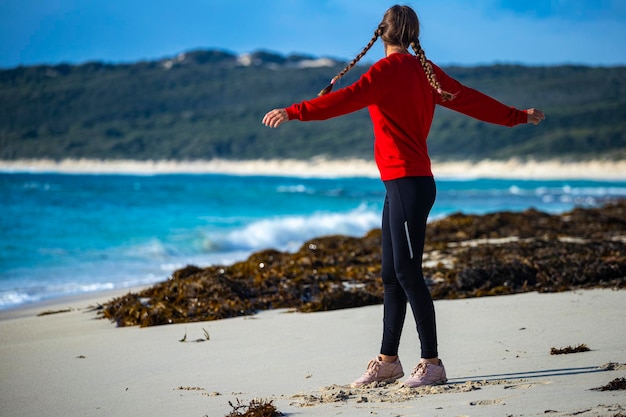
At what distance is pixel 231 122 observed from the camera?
4451 inches

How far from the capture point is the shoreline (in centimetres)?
7331

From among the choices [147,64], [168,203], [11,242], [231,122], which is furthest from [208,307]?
[147,64]

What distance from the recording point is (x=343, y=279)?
24.2ft

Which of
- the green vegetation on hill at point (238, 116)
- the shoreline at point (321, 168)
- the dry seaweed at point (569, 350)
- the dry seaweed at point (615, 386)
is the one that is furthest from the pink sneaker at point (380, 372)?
the green vegetation on hill at point (238, 116)

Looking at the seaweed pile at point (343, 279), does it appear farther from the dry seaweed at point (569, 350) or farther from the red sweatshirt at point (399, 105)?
the red sweatshirt at point (399, 105)

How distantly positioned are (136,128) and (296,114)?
11105cm

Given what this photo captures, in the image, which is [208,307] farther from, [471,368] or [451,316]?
[471,368]

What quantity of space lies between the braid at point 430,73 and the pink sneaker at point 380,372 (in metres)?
1.30

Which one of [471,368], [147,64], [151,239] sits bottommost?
[471,368]

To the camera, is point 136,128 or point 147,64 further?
point 147,64

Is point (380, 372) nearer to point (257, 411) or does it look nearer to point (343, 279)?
point (257, 411)

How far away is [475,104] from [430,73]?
0.36 metres

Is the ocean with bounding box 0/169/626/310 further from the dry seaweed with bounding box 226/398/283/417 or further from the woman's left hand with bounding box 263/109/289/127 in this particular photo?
the woman's left hand with bounding box 263/109/289/127

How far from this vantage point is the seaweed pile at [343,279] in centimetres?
611
